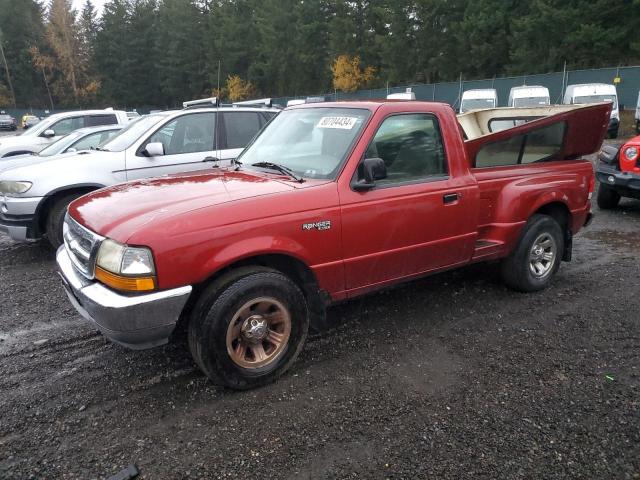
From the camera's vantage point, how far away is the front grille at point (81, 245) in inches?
117

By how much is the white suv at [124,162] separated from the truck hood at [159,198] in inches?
72.7

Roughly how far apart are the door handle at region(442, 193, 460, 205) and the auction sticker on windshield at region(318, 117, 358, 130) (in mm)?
982

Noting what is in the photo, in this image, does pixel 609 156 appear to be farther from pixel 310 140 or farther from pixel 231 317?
pixel 231 317

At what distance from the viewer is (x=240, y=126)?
7105 mm

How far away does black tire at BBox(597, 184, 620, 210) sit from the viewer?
8516 millimetres

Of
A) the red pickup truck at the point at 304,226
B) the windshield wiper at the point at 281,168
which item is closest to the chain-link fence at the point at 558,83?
the red pickup truck at the point at 304,226

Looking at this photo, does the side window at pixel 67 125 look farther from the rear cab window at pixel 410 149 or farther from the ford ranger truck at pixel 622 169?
the ford ranger truck at pixel 622 169

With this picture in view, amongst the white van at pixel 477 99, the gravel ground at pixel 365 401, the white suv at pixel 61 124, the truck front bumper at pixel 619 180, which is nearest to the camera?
the gravel ground at pixel 365 401

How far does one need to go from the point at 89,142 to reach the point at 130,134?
2142 millimetres

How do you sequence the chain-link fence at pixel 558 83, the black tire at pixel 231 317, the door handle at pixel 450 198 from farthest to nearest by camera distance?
the chain-link fence at pixel 558 83
the door handle at pixel 450 198
the black tire at pixel 231 317

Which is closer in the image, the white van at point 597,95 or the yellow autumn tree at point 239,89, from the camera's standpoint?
the white van at point 597,95

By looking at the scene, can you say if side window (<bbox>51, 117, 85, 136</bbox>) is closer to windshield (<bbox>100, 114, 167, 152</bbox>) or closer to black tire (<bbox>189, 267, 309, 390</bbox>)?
windshield (<bbox>100, 114, 167, 152</bbox>)

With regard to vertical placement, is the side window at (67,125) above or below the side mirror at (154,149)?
above

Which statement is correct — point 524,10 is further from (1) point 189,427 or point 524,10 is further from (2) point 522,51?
(1) point 189,427
